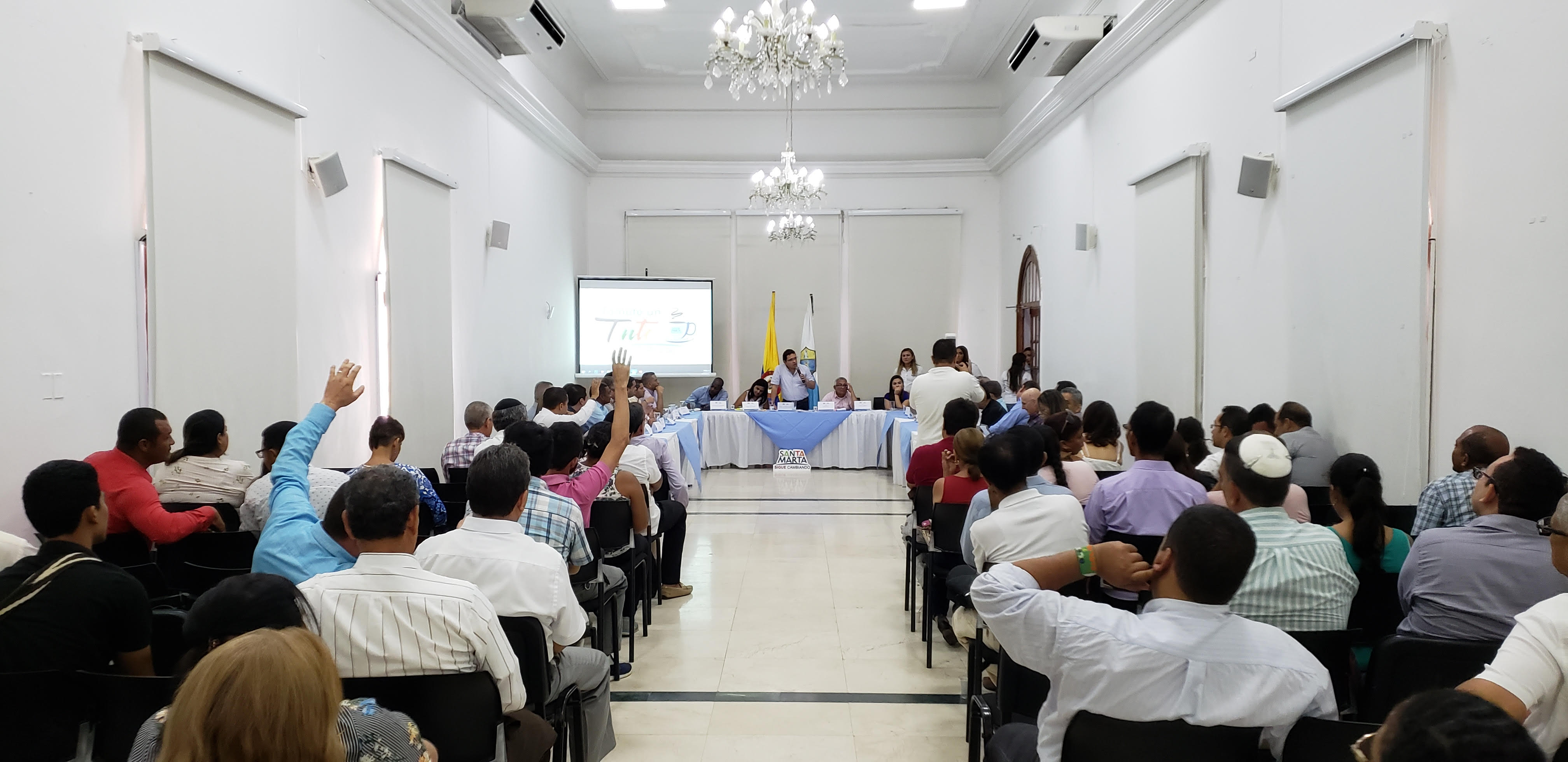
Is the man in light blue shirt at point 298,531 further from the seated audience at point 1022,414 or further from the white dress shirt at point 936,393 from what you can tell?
the white dress shirt at point 936,393

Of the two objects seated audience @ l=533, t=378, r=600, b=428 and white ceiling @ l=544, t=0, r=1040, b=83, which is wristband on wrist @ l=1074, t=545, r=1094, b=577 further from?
white ceiling @ l=544, t=0, r=1040, b=83

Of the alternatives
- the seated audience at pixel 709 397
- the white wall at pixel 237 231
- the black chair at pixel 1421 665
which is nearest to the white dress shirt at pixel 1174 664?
the black chair at pixel 1421 665

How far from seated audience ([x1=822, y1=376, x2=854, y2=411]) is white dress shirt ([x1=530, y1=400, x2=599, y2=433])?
3.90 meters

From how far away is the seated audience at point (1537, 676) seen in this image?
5.11 ft

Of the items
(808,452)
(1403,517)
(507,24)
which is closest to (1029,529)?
(1403,517)

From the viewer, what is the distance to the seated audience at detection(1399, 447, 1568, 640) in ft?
6.99

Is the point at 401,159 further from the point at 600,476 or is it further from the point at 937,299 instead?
the point at 937,299

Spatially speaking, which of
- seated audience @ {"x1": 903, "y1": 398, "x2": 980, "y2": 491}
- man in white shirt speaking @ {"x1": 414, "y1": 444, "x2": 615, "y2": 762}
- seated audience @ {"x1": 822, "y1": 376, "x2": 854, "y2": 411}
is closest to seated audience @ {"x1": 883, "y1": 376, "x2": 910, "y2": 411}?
seated audience @ {"x1": 822, "y1": 376, "x2": 854, "y2": 411}

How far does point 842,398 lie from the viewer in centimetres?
1029

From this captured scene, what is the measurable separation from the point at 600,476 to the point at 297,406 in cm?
222

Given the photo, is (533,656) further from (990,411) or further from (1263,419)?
(990,411)

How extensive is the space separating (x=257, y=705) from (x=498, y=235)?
25.3 ft

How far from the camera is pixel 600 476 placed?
3.76 m

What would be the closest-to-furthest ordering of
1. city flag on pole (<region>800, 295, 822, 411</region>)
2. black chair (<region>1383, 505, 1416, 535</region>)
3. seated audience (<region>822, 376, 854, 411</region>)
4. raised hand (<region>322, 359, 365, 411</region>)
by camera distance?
raised hand (<region>322, 359, 365, 411</region>)
black chair (<region>1383, 505, 1416, 535</region>)
seated audience (<region>822, 376, 854, 411</region>)
city flag on pole (<region>800, 295, 822, 411</region>)
